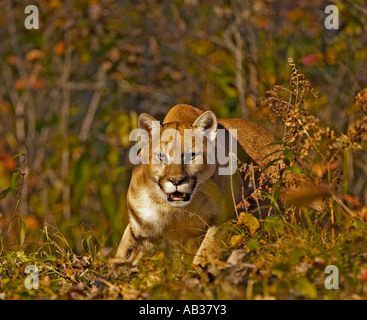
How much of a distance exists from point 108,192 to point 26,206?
2870 mm

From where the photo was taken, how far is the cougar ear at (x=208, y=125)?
6012 millimetres

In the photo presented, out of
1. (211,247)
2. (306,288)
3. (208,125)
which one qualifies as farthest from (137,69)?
(306,288)

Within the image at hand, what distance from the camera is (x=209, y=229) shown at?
5715 millimetres

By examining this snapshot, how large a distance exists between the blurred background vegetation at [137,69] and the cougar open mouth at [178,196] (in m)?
3.71

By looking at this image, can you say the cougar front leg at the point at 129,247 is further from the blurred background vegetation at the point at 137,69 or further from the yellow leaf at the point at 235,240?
the blurred background vegetation at the point at 137,69

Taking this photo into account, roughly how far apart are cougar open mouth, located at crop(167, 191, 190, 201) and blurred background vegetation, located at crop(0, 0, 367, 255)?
12.2ft

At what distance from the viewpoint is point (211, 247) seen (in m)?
5.28

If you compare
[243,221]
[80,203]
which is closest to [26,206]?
[80,203]

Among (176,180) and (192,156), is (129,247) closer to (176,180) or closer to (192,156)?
(176,180)

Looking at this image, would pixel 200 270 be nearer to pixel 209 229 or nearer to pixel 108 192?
pixel 209 229

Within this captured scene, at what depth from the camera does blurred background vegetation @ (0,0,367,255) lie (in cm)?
989

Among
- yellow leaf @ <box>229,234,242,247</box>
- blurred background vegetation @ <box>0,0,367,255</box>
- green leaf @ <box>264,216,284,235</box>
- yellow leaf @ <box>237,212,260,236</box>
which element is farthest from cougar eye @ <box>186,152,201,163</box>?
blurred background vegetation @ <box>0,0,367,255</box>

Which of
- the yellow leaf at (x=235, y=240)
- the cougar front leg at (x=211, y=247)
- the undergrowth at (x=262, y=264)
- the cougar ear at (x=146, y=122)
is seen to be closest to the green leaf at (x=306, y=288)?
the undergrowth at (x=262, y=264)

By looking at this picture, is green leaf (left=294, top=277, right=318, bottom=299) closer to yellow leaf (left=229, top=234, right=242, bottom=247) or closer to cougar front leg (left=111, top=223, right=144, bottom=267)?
yellow leaf (left=229, top=234, right=242, bottom=247)
